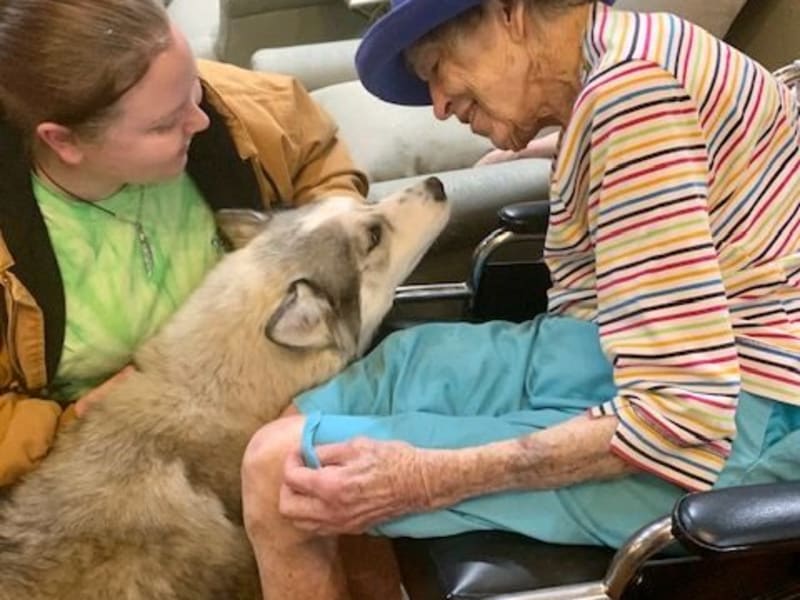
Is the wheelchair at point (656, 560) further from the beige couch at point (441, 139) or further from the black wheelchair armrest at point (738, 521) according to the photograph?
the beige couch at point (441, 139)

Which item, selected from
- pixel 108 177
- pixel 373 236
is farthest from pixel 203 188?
pixel 373 236

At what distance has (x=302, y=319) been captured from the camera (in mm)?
1734

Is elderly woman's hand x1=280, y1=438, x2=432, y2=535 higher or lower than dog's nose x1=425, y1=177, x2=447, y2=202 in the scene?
lower

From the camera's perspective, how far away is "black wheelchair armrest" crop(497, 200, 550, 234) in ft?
6.33

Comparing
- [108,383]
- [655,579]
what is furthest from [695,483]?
[108,383]

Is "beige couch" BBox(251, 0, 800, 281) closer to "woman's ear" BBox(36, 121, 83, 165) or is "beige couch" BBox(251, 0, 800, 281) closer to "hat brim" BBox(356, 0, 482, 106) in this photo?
"hat brim" BBox(356, 0, 482, 106)

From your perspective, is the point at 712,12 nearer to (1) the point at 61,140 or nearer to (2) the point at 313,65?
(2) the point at 313,65

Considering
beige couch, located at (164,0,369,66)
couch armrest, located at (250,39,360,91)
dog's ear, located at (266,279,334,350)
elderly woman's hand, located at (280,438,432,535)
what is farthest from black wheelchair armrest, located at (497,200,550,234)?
beige couch, located at (164,0,369,66)

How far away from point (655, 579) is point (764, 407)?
0.27 metres

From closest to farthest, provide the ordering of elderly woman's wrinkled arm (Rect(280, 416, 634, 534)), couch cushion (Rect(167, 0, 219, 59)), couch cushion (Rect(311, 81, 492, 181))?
elderly woman's wrinkled arm (Rect(280, 416, 634, 534))
couch cushion (Rect(311, 81, 492, 181))
couch cushion (Rect(167, 0, 219, 59))

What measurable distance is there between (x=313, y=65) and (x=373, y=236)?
1.34 meters

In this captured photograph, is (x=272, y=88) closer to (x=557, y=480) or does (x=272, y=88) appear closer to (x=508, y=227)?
(x=508, y=227)

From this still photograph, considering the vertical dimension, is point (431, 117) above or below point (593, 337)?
below

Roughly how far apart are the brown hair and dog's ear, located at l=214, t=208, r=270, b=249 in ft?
1.08
